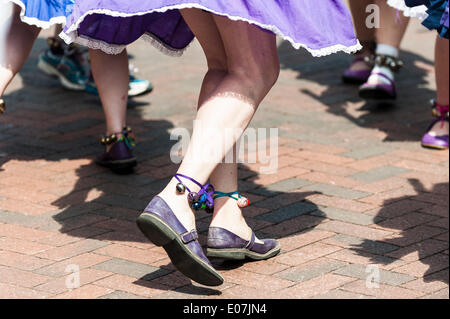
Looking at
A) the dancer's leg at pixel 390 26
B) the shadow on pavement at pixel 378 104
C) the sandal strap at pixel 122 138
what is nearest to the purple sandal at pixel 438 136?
the shadow on pavement at pixel 378 104

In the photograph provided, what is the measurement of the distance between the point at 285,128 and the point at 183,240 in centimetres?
220

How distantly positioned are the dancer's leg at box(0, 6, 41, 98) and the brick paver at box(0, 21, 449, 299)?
0.53 metres

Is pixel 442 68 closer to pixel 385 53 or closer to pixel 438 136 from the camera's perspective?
pixel 438 136

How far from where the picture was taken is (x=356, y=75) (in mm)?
5750

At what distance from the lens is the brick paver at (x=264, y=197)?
2.93 m

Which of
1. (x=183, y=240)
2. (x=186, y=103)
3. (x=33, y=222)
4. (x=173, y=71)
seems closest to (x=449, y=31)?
(x=183, y=240)

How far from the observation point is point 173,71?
5988 mm

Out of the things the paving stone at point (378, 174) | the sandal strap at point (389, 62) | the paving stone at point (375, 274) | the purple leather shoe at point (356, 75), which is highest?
the sandal strap at point (389, 62)

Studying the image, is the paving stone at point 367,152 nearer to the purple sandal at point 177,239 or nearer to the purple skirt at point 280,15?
the purple skirt at point 280,15

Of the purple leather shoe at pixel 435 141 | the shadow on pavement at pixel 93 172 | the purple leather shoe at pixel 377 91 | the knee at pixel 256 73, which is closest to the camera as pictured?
the knee at pixel 256 73

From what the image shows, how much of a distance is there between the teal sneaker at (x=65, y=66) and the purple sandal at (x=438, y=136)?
2196mm

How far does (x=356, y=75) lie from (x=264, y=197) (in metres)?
2.21

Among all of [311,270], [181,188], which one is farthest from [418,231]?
[181,188]
